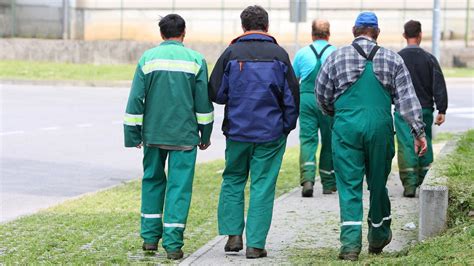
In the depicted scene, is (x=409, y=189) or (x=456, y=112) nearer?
(x=409, y=189)

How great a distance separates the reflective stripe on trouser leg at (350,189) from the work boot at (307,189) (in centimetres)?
386

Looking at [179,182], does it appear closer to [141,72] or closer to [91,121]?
[141,72]

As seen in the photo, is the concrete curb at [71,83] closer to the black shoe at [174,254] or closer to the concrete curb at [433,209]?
the black shoe at [174,254]

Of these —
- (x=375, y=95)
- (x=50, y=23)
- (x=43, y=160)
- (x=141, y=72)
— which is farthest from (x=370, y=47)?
(x=50, y=23)

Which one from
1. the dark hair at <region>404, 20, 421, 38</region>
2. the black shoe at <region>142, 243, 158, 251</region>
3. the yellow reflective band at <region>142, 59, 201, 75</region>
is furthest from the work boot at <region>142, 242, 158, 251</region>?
the dark hair at <region>404, 20, 421, 38</region>

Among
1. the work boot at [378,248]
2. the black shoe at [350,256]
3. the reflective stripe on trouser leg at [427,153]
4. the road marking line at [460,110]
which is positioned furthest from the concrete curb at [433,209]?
the road marking line at [460,110]

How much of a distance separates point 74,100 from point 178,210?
1929 centimetres

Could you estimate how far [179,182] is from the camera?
8844mm

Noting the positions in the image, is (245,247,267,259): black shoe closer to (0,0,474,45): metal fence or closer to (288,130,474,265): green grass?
(288,130,474,265): green grass

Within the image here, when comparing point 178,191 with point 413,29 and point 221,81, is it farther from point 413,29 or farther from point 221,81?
point 413,29

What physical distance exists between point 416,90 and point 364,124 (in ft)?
12.8

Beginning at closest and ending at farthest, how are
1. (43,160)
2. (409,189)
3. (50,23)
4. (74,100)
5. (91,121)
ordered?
1. (409,189)
2. (43,160)
3. (91,121)
4. (74,100)
5. (50,23)

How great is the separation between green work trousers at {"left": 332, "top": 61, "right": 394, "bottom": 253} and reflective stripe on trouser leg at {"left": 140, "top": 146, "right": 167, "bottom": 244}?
53.3 inches

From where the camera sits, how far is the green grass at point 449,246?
7715 millimetres
